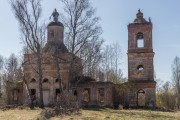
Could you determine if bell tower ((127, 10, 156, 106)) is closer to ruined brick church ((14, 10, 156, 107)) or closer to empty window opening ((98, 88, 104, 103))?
ruined brick church ((14, 10, 156, 107))

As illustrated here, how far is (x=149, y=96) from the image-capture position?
96.4 ft

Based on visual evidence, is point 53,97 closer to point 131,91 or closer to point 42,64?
point 42,64

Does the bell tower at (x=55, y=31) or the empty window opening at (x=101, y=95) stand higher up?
the bell tower at (x=55, y=31)

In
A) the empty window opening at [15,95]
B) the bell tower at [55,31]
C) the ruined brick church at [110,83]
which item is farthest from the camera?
the empty window opening at [15,95]

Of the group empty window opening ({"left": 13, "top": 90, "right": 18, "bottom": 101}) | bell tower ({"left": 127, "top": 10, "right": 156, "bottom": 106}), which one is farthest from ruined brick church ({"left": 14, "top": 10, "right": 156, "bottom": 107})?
empty window opening ({"left": 13, "top": 90, "right": 18, "bottom": 101})

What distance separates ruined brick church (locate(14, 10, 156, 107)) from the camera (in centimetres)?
3002

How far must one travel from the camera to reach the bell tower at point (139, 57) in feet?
98.6

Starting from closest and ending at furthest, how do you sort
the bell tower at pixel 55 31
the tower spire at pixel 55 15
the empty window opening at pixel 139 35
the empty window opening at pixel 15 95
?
the empty window opening at pixel 139 35
the bell tower at pixel 55 31
the tower spire at pixel 55 15
the empty window opening at pixel 15 95

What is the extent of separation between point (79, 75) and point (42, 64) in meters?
3.97

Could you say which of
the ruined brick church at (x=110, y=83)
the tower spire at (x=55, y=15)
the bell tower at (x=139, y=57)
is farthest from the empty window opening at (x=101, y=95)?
the tower spire at (x=55, y=15)

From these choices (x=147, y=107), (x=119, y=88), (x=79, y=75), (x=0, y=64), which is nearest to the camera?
(x=147, y=107)

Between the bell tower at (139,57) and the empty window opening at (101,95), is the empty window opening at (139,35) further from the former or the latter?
the empty window opening at (101,95)

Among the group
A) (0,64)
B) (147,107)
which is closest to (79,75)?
(147,107)

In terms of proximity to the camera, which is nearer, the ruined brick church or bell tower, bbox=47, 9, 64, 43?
the ruined brick church
